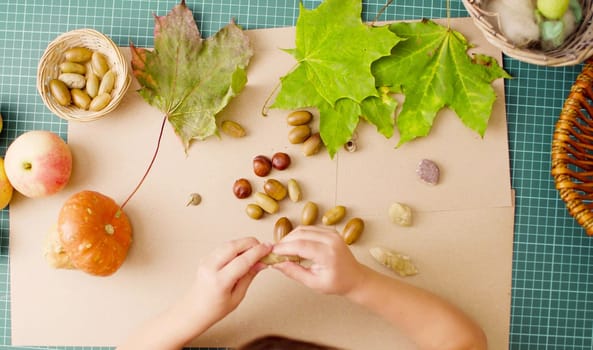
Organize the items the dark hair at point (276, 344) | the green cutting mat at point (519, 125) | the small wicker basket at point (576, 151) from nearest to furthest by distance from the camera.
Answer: the dark hair at point (276, 344)
the small wicker basket at point (576, 151)
the green cutting mat at point (519, 125)

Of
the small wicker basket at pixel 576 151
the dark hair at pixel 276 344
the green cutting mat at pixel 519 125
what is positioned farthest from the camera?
the green cutting mat at pixel 519 125

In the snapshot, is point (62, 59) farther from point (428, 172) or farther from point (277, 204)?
point (428, 172)

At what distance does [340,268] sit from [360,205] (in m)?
0.20

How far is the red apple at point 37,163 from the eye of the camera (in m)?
1.17

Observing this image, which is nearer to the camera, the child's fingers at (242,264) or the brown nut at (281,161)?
the child's fingers at (242,264)

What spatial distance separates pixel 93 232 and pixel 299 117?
0.41 metres

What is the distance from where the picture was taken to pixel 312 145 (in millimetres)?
1220

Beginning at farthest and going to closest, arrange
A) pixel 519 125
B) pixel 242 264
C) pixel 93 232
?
pixel 519 125, pixel 93 232, pixel 242 264

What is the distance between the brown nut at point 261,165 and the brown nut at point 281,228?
0.09 meters

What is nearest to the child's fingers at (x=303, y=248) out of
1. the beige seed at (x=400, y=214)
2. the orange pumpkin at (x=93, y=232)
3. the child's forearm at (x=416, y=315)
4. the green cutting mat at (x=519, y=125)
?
the child's forearm at (x=416, y=315)

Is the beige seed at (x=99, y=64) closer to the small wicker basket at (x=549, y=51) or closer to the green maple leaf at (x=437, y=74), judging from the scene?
the green maple leaf at (x=437, y=74)

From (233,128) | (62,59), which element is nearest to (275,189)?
(233,128)

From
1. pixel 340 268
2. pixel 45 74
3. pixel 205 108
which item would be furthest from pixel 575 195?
pixel 45 74

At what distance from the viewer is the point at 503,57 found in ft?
4.08
